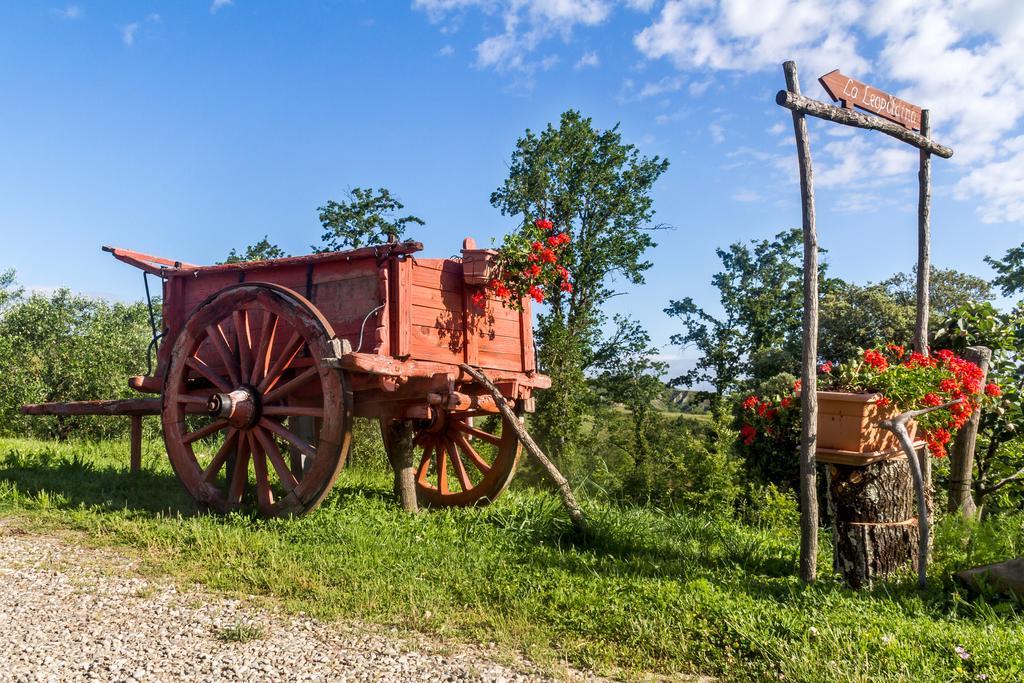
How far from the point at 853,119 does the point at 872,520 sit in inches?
105

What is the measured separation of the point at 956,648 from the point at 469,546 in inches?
122

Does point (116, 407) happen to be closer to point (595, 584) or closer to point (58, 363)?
point (595, 584)

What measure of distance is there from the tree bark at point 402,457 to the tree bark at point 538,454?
3.44 ft

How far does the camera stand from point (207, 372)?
7070mm

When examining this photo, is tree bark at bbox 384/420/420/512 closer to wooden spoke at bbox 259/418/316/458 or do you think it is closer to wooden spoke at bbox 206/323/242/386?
wooden spoke at bbox 259/418/316/458

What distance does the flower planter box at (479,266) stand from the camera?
6.82 m

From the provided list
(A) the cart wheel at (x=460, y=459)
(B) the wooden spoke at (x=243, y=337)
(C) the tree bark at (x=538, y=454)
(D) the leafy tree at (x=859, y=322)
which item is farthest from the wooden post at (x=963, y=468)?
(D) the leafy tree at (x=859, y=322)

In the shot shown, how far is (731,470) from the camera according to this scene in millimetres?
9203

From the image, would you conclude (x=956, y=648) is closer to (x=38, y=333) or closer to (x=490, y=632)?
(x=490, y=632)

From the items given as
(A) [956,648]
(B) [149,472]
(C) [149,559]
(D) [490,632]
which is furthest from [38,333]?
(A) [956,648]

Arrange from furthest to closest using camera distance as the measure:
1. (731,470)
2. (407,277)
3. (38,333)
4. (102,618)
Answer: (38,333)
(731,470)
(407,277)
(102,618)

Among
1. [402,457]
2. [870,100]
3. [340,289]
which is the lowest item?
[402,457]

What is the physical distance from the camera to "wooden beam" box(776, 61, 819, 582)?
16.5 feet

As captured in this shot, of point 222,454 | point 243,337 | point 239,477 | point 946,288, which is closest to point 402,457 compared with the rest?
point 239,477
